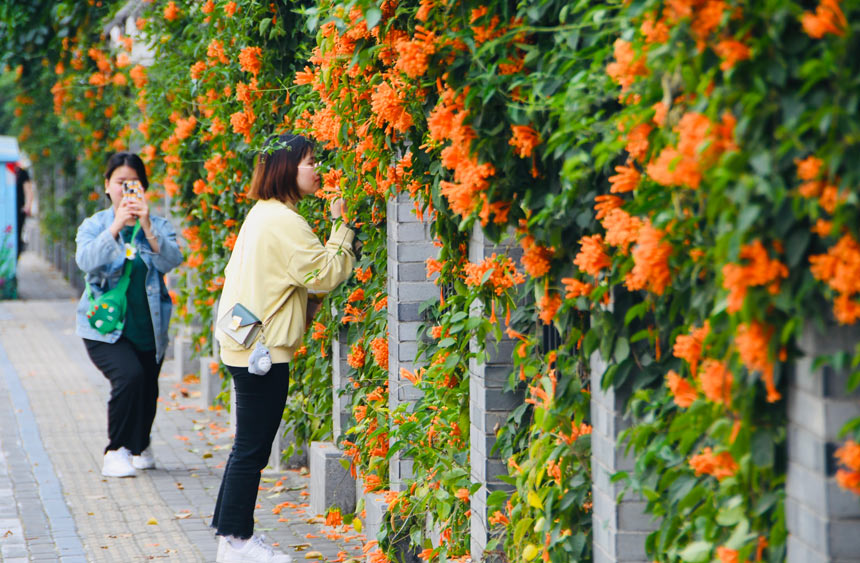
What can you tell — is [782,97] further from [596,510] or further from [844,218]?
[596,510]

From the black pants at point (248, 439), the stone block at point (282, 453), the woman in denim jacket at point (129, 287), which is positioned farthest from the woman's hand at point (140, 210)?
the black pants at point (248, 439)

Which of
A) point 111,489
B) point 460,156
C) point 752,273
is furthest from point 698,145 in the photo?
point 111,489

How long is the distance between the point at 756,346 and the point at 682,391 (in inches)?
17.9

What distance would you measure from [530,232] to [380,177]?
1.73 meters

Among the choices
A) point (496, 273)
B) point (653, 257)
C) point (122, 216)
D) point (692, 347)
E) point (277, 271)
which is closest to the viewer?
point (653, 257)

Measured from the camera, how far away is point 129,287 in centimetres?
748

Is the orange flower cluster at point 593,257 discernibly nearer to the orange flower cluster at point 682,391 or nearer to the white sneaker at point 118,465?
the orange flower cluster at point 682,391

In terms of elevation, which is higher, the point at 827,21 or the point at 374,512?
the point at 827,21

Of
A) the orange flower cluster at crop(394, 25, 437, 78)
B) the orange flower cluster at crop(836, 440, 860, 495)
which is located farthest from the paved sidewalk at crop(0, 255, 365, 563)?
the orange flower cluster at crop(836, 440, 860, 495)

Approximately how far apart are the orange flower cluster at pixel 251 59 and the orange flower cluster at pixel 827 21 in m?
5.13

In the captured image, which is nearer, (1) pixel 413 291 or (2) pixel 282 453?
(1) pixel 413 291

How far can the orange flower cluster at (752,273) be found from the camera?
2225mm

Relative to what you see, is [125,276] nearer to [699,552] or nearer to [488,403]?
[488,403]

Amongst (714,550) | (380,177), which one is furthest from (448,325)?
(714,550)
